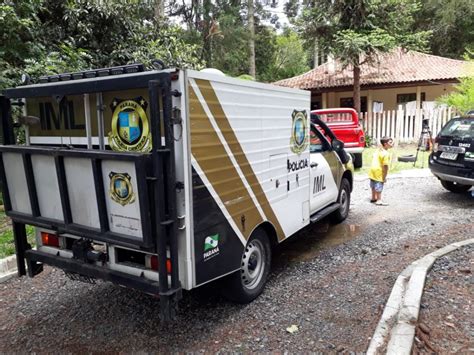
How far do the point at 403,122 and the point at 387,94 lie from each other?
7.33m

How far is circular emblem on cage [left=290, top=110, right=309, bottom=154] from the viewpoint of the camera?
14.9 ft

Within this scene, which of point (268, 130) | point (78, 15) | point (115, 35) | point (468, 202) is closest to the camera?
point (268, 130)

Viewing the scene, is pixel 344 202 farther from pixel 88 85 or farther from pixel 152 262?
pixel 88 85

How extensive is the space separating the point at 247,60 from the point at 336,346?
85.9 feet

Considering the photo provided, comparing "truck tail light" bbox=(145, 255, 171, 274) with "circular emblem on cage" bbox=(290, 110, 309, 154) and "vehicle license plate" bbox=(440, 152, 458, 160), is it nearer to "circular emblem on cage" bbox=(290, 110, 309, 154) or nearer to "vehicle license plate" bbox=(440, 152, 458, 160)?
"circular emblem on cage" bbox=(290, 110, 309, 154)

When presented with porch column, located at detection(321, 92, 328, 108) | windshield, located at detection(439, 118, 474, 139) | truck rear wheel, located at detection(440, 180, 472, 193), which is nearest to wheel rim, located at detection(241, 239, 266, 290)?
windshield, located at detection(439, 118, 474, 139)

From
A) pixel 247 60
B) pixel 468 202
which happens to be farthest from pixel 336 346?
pixel 247 60

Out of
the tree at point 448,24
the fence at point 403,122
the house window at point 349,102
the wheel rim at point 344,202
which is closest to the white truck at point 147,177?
the wheel rim at point 344,202

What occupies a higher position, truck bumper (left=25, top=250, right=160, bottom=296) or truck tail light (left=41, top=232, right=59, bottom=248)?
truck tail light (left=41, top=232, right=59, bottom=248)

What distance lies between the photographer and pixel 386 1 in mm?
17703

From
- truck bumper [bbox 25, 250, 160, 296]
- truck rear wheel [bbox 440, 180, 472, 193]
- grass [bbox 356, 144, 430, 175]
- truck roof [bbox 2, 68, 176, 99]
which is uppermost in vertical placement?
truck roof [bbox 2, 68, 176, 99]

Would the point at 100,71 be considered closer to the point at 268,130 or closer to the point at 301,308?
the point at 268,130

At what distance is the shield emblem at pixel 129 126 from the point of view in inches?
118

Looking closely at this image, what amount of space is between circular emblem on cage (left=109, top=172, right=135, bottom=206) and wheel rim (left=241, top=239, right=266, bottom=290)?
4.48ft
